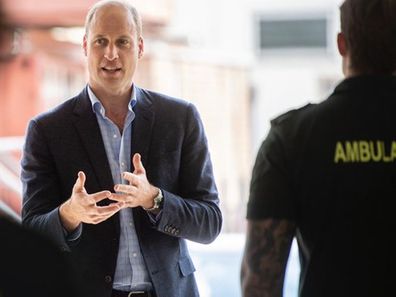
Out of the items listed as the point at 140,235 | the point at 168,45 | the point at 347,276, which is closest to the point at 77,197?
the point at 140,235

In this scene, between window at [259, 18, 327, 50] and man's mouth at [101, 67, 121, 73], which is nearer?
man's mouth at [101, 67, 121, 73]

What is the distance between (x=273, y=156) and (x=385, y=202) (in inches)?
10.0

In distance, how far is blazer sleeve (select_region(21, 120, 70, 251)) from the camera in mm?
2510

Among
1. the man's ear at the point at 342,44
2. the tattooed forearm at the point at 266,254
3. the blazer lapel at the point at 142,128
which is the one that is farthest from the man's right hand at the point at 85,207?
the man's ear at the point at 342,44

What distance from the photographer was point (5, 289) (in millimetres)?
1372

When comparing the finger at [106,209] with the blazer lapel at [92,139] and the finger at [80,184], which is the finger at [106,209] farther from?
the blazer lapel at [92,139]

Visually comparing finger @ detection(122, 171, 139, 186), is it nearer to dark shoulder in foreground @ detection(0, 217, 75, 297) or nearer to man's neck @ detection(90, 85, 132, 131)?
man's neck @ detection(90, 85, 132, 131)

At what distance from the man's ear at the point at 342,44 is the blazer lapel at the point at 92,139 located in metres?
0.78

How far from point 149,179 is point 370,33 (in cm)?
81

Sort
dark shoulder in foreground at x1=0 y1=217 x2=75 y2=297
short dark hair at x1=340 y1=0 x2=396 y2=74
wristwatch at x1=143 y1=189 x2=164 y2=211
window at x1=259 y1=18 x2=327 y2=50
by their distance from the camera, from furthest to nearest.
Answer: window at x1=259 y1=18 x2=327 y2=50, wristwatch at x1=143 y1=189 x2=164 y2=211, short dark hair at x1=340 y1=0 x2=396 y2=74, dark shoulder in foreground at x1=0 y1=217 x2=75 y2=297

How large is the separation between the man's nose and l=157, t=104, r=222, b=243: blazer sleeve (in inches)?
10.6

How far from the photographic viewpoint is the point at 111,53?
2.50m

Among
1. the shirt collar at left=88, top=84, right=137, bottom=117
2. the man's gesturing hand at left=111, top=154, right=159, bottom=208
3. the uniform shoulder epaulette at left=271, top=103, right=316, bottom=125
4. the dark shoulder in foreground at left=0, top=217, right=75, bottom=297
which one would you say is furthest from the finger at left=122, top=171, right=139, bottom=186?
the dark shoulder in foreground at left=0, top=217, right=75, bottom=297

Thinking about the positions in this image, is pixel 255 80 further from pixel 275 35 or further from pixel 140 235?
pixel 140 235
